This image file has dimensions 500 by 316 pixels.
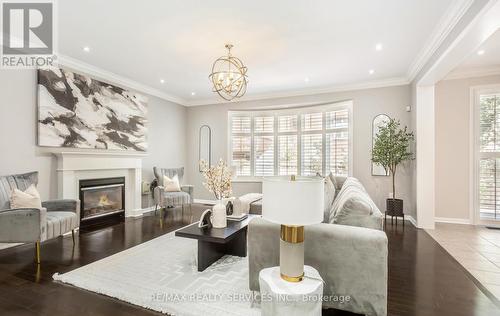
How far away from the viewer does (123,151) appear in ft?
16.6

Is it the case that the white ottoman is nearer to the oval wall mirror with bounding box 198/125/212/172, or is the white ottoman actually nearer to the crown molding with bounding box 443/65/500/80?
the crown molding with bounding box 443/65/500/80

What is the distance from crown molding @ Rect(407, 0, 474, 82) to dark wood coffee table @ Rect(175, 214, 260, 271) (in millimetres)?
3341

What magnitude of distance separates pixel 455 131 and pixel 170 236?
18.2 ft

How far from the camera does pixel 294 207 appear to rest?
1459 millimetres

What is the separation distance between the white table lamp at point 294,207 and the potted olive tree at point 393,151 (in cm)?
384

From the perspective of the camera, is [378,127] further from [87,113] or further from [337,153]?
[87,113]

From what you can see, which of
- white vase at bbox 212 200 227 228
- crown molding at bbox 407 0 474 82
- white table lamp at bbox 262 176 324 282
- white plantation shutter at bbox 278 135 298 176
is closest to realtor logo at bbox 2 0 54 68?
white vase at bbox 212 200 227 228

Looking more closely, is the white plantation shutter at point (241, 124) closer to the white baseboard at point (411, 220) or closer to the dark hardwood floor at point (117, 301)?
the dark hardwood floor at point (117, 301)

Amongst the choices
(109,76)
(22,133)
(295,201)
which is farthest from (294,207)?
(109,76)

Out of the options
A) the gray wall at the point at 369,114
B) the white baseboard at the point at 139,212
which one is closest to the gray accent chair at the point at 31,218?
the white baseboard at the point at 139,212

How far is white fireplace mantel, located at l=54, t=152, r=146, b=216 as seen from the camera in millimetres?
4020

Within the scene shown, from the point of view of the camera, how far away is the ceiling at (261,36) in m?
2.76

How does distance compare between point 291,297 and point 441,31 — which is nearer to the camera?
point 291,297

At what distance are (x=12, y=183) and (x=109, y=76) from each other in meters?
2.54
